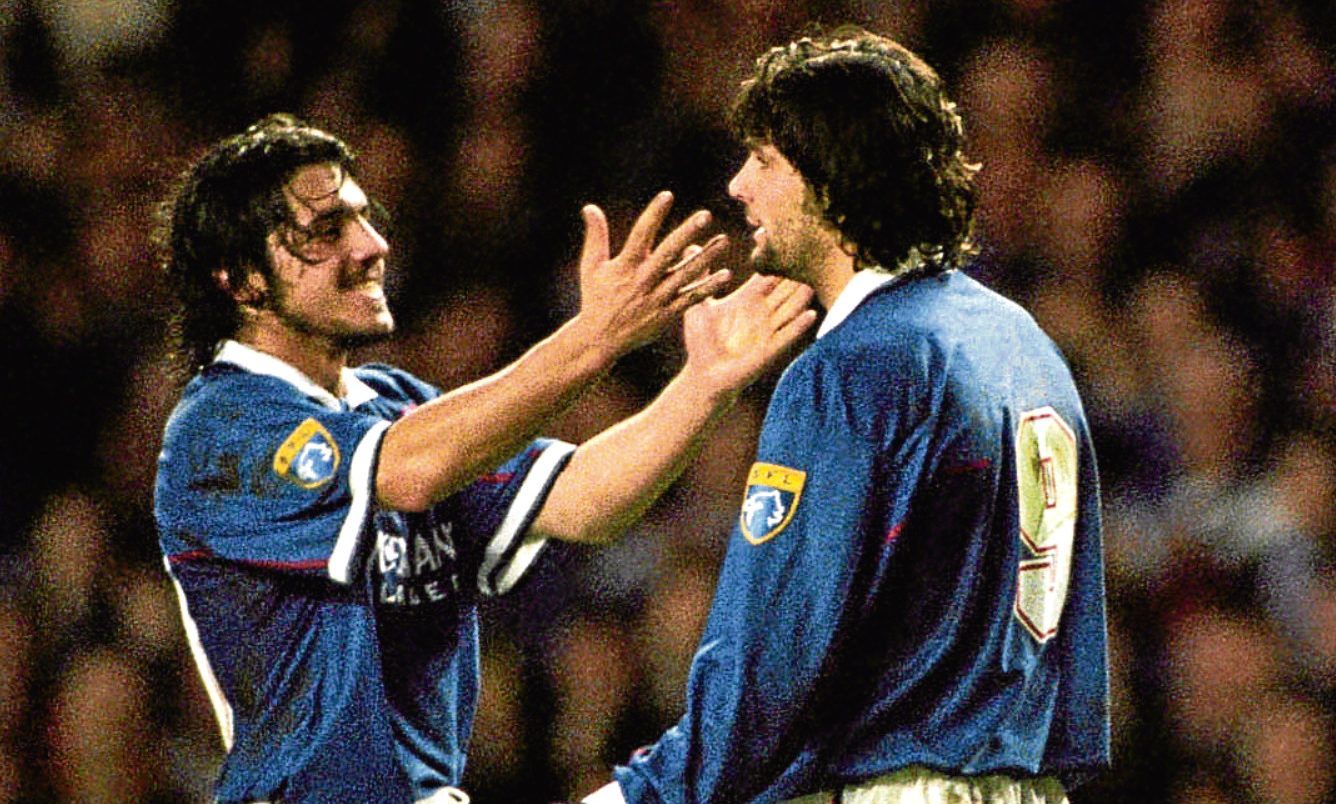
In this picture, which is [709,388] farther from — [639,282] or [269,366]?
[269,366]

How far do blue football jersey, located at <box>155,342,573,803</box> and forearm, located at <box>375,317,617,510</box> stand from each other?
6 cm

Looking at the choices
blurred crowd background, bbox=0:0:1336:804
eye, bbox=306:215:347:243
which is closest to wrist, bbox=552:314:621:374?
eye, bbox=306:215:347:243

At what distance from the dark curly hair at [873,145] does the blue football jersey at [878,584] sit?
16cm

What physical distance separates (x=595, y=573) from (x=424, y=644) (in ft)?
7.71

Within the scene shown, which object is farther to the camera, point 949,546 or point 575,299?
point 575,299

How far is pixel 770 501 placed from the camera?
271cm

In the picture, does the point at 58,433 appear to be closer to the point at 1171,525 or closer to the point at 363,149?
the point at 363,149

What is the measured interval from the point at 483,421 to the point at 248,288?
2.23 feet

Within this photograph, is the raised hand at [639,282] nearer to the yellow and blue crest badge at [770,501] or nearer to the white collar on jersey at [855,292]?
the white collar on jersey at [855,292]

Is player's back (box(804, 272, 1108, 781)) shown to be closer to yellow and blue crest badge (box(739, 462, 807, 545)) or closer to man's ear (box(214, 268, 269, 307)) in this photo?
yellow and blue crest badge (box(739, 462, 807, 545))

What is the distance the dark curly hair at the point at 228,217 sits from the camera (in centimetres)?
345

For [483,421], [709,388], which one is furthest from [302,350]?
[709,388]

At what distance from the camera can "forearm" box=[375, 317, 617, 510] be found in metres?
2.92

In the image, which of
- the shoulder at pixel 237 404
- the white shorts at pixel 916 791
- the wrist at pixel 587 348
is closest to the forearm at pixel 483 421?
the wrist at pixel 587 348
